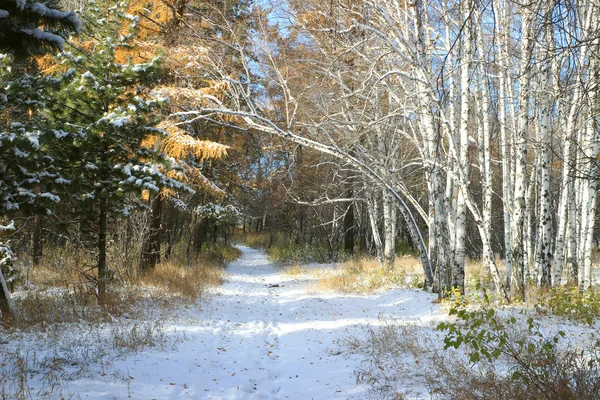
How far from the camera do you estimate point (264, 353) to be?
18.2 feet

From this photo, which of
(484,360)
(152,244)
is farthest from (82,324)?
(152,244)

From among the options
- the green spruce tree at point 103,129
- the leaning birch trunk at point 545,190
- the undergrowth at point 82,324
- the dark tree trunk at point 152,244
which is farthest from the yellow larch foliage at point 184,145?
the leaning birch trunk at point 545,190

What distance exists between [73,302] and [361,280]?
7.41m

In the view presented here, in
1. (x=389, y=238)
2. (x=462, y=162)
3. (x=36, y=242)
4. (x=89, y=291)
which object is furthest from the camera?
(x=389, y=238)

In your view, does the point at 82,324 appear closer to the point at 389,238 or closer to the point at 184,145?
the point at 184,145

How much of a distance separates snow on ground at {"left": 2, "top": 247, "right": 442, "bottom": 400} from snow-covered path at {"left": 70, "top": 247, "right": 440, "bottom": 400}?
0.4 inches

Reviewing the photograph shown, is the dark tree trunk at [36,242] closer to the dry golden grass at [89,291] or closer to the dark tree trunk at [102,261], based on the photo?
the dry golden grass at [89,291]

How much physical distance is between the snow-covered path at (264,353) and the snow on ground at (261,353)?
11mm

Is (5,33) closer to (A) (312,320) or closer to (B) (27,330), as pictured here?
(B) (27,330)

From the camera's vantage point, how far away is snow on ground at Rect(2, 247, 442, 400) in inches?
160

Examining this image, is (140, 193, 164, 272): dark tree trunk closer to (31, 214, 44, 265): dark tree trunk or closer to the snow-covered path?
the snow-covered path

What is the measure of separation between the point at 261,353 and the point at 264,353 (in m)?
0.04

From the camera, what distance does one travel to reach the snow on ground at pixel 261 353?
407 cm

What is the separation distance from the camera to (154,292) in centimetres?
845
